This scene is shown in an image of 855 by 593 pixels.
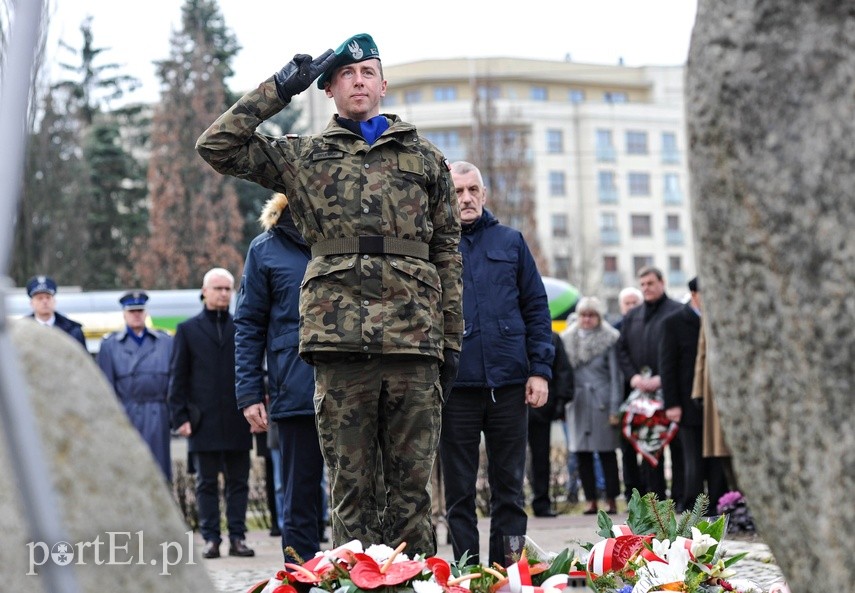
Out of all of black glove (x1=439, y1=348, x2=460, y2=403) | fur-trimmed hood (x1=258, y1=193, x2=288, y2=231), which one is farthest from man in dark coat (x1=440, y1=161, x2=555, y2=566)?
black glove (x1=439, y1=348, x2=460, y2=403)

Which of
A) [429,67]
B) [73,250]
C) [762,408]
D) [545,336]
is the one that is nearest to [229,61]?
[73,250]

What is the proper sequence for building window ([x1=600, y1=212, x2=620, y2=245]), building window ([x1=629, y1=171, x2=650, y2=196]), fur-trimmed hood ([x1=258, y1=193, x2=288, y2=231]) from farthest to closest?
building window ([x1=629, y1=171, x2=650, y2=196])
building window ([x1=600, y1=212, x2=620, y2=245])
fur-trimmed hood ([x1=258, y1=193, x2=288, y2=231])

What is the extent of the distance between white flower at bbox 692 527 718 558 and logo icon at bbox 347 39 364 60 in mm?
2167

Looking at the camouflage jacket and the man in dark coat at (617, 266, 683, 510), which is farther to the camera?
the man in dark coat at (617, 266, 683, 510)

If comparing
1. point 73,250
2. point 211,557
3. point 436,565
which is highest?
point 73,250

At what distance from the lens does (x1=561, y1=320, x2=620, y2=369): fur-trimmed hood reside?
12.8 metres

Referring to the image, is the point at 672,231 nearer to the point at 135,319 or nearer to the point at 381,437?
the point at 135,319

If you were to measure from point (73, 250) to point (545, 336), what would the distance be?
37.2 metres

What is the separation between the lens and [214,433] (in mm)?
9828

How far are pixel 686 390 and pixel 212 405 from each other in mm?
3854

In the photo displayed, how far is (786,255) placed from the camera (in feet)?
8.17

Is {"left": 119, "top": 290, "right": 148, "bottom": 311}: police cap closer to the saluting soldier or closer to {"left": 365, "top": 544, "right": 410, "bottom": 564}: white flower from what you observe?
the saluting soldier

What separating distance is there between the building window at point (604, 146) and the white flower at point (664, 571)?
277 feet

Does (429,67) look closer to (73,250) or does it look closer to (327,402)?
(73,250)
